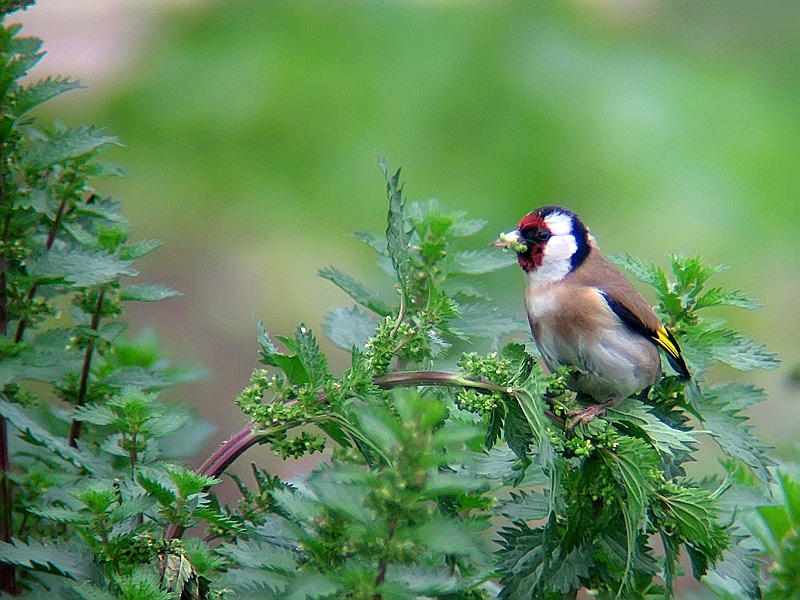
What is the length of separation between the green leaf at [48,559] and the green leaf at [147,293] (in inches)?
16.7

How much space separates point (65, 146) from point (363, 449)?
69 cm

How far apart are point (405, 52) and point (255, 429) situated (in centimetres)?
541

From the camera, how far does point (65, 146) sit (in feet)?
5.53

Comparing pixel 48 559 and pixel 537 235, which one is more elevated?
pixel 537 235

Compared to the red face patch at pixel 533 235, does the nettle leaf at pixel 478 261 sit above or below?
above

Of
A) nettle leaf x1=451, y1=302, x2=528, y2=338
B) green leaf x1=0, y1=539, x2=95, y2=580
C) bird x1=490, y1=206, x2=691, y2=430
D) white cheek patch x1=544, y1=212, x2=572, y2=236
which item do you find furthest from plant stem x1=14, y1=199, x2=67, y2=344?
white cheek patch x1=544, y1=212, x2=572, y2=236

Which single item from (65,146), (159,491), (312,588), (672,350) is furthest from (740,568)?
(65,146)

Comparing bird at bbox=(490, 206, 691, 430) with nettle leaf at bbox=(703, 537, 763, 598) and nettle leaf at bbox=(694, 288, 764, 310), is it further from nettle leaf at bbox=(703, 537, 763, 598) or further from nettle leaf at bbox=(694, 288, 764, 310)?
nettle leaf at bbox=(703, 537, 763, 598)

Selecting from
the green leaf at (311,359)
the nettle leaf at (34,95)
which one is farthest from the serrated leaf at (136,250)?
the green leaf at (311,359)

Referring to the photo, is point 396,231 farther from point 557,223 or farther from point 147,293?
point 557,223

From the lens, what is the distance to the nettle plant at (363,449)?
1.31 m

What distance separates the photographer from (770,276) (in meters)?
5.14

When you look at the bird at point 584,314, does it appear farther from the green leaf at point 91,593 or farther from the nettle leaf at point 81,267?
the green leaf at point 91,593

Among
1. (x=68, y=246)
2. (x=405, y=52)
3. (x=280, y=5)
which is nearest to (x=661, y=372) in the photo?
(x=68, y=246)
